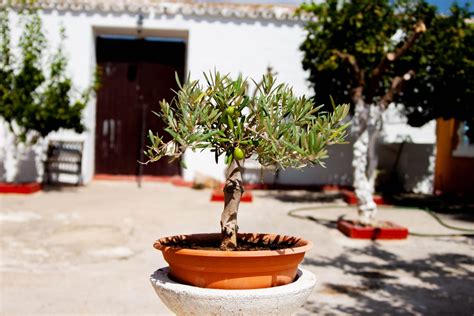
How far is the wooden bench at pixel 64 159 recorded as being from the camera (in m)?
11.8

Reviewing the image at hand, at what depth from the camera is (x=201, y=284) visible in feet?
8.68

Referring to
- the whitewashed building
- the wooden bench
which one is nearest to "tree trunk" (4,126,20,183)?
the whitewashed building

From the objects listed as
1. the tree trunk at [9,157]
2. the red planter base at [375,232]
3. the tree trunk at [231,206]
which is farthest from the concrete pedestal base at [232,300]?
the tree trunk at [9,157]

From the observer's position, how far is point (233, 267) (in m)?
2.59

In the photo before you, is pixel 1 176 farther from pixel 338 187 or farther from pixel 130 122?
pixel 338 187

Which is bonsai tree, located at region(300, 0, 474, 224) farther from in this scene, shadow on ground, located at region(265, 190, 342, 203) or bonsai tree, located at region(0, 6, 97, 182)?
bonsai tree, located at region(0, 6, 97, 182)

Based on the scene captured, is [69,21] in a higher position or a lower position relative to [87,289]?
higher

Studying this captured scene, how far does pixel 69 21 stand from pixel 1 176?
3.66 m

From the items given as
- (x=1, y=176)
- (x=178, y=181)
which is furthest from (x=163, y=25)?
(x=1, y=176)

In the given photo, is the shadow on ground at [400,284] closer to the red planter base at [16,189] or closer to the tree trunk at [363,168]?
the tree trunk at [363,168]

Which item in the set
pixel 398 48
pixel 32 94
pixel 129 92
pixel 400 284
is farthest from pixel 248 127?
pixel 129 92

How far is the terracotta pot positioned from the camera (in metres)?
2.58

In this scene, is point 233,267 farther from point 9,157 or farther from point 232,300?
point 9,157

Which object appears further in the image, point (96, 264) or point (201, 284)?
point (96, 264)
